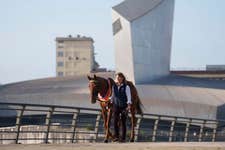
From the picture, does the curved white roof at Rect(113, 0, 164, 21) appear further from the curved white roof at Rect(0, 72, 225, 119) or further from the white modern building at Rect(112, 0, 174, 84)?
the curved white roof at Rect(0, 72, 225, 119)

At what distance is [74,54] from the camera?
497 feet

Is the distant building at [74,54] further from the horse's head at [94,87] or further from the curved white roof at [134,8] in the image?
the horse's head at [94,87]

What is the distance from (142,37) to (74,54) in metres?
98.0

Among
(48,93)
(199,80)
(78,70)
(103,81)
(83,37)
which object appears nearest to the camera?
(103,81)

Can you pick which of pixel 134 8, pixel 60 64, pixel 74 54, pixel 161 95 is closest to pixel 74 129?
pixel 161 95

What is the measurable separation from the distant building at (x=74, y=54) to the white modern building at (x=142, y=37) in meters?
86.8

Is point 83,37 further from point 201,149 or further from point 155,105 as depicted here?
point 201,149

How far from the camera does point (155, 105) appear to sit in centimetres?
4922

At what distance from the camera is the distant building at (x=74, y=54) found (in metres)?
144

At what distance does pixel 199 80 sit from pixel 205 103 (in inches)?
352

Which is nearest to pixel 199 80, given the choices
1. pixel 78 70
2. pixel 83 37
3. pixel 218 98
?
pixel 218 98

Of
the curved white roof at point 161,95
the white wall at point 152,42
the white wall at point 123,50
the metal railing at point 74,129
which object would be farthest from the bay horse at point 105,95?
the white wall at point 152,42

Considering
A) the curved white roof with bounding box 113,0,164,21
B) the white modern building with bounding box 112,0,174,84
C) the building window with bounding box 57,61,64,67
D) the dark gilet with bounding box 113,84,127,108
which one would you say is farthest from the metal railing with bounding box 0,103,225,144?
the building window with bounding box 57,61,64,67

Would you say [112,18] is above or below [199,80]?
above
